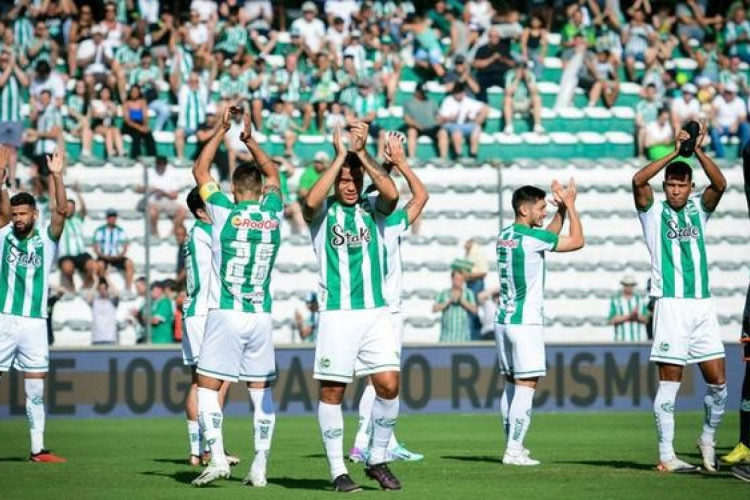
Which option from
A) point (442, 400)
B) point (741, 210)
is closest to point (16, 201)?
point (442, 400)

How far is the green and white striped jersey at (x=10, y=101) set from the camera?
2561cm

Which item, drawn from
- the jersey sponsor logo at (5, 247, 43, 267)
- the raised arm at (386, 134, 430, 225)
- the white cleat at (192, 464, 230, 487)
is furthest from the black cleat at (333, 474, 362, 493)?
the jersey sponsor logo at (5, 247, 43, 267)

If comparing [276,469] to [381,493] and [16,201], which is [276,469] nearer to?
[381,493]

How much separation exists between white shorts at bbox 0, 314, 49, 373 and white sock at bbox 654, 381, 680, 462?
5815 millimetres

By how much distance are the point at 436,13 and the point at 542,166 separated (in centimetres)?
584

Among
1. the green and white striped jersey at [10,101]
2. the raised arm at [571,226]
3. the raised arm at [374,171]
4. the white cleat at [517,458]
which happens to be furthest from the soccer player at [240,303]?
the green and white striped jersey at [10,101]

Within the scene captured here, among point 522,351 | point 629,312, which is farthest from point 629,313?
point 522,351

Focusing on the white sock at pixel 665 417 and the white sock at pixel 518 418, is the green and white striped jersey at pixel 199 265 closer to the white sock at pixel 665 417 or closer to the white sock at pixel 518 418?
the white sock at pixel 518 418

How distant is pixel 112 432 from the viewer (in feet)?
61.3

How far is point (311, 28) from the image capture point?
1105 inches

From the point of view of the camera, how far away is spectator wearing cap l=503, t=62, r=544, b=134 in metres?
27.3

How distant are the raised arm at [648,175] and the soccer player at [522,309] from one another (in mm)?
1088

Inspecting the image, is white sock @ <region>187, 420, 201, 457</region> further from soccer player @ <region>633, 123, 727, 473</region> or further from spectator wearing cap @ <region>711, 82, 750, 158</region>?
spectator wearing cap @ <region>711, 82, 750, 158</region>

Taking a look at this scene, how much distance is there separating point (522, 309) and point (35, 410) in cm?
471
